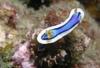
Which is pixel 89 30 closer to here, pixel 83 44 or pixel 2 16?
pixel 83 44

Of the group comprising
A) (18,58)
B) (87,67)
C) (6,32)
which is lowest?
(87,67)

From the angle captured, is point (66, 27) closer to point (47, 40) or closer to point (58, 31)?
point (58, 31)

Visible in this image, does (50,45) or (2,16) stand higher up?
(2,16)

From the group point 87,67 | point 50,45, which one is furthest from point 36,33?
point 87,67

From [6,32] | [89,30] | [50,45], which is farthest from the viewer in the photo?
[89,30]

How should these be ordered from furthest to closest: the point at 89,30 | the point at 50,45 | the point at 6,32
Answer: the point at 89,30, the point at 6,32, the point at 50,45
